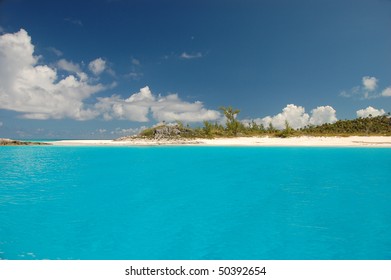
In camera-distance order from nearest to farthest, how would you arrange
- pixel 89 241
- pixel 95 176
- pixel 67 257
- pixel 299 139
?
pixel 67 257, pixel 89 241, pixel 95 176, pixel 299 139

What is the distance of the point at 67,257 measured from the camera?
877 centimetres

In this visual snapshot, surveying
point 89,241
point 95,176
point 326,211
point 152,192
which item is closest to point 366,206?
point 326,211

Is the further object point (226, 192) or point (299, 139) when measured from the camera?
point (299, 139)

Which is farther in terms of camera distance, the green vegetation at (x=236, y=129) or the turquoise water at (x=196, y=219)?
the green vegetation at (x=236, y=129)

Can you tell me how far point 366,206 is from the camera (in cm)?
1388

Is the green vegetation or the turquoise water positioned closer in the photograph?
the turquoise water

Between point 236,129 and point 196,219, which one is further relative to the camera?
point 236,129

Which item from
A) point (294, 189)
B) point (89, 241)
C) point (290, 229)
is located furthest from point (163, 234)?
point (294, 189)

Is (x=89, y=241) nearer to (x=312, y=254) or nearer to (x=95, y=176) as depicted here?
(x=312, y=254)

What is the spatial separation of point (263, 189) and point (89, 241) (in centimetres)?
1192

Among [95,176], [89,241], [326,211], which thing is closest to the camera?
[89,241]

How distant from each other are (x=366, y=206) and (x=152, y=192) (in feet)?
40.2

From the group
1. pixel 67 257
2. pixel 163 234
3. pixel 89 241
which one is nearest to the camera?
pixel 67 257

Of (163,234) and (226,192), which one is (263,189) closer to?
(226,192)
